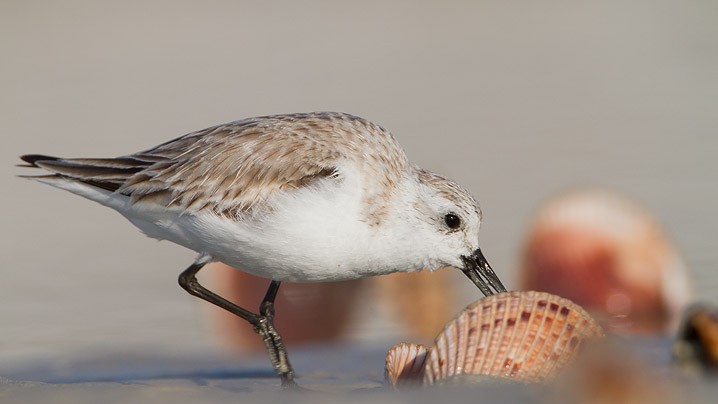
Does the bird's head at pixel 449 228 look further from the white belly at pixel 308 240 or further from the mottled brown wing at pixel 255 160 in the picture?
the mottled brown wing at pixel 255 160

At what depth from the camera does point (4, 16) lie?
17234mm

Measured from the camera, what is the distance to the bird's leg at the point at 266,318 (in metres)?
6.36

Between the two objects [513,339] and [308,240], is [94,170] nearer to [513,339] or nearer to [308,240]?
[308,240]

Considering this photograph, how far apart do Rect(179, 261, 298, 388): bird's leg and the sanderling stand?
11 mm

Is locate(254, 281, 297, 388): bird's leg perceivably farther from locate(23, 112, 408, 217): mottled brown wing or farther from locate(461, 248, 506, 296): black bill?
locate(461, 248, 506, 296): black bill

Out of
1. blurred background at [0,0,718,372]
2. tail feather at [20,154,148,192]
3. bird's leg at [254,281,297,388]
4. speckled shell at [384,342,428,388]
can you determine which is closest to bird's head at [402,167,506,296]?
speckled shell at [384,342,428,388]

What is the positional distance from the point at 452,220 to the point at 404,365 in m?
0.92

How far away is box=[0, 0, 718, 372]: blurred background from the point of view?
8.35 meters

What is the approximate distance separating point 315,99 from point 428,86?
193cm

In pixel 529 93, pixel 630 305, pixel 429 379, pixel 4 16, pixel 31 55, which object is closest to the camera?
pixel 429 379

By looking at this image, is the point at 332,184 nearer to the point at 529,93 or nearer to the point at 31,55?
the point at 529,93

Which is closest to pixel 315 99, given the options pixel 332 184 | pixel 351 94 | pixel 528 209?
pixel 351 94

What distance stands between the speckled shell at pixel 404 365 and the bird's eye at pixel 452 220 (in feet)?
2.65

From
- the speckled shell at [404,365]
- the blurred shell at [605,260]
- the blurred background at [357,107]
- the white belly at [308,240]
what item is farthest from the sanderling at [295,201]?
the blurred shell at [605,260]
